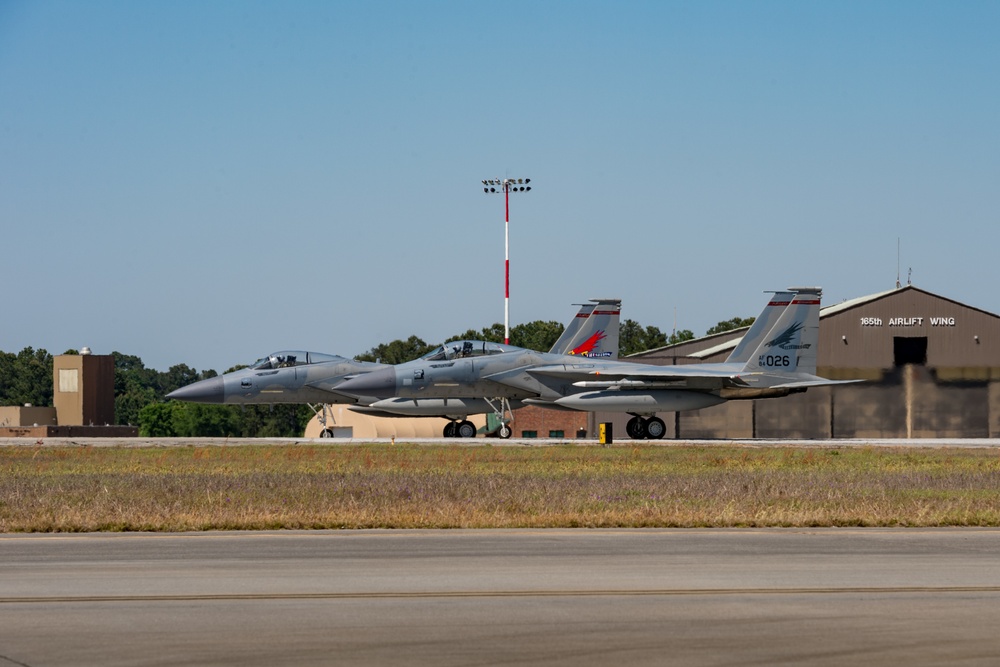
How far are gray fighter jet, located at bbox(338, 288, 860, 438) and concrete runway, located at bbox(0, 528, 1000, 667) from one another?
29.2 m

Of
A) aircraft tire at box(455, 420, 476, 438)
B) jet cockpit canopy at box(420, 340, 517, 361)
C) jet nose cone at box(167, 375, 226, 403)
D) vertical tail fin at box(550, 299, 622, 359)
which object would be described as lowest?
aircraft tire at box(455, 420, 476, 438)

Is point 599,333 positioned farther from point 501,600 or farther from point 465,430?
point 501,600

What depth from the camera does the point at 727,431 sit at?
59812 mm

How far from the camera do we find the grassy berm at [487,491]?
1628cm

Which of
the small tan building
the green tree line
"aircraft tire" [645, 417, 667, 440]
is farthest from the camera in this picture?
the green tree line

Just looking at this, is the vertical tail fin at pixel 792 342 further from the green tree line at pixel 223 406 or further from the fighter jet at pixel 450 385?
the green tree line at pixel 223 406

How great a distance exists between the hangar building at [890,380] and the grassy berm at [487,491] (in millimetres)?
18612

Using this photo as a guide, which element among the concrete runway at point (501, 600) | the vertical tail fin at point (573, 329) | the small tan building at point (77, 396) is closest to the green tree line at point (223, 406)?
the small tan building at point (77, 396)

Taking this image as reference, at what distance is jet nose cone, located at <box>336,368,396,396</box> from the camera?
4381 cm

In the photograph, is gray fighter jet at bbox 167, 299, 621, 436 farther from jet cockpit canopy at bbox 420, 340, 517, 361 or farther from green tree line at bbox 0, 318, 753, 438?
green tree line at bbox 0, 318, 753, 438

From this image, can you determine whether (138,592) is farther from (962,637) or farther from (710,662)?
(962,637)

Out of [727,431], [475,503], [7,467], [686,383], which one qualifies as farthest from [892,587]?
[727,431]

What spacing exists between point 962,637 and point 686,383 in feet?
121

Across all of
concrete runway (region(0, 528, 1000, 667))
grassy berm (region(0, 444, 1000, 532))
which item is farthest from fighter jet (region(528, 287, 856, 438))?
concrete runway (region(0, 528, 1000, 667))
